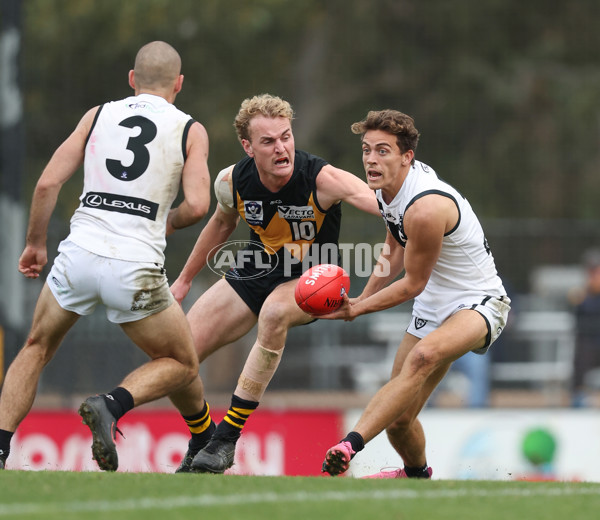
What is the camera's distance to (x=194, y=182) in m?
6.31

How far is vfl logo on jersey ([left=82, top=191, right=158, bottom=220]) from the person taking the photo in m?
6.29

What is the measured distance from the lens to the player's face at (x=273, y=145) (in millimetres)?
7039

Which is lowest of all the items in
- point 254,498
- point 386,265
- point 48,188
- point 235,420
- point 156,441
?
point 156,441

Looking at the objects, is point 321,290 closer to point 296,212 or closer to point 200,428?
point 296,212

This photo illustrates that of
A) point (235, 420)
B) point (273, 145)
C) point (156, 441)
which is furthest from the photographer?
point (156, 441)

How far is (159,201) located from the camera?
635cm

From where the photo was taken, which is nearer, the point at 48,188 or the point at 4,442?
the point at 48,188

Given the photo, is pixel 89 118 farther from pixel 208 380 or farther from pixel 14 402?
pixel 208 380

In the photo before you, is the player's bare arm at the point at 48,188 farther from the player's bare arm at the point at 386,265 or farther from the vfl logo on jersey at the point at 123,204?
the player's bare arm at the point at 386,265

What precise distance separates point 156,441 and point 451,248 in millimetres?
5096

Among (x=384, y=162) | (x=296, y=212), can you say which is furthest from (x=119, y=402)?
(x=384, y=162)

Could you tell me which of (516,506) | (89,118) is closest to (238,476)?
(516,506)

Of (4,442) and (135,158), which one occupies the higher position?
(135,158)

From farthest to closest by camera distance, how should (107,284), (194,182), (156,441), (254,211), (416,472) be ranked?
(156,441) → (416,472) → (254,211) → (194,182) → (107,284)
